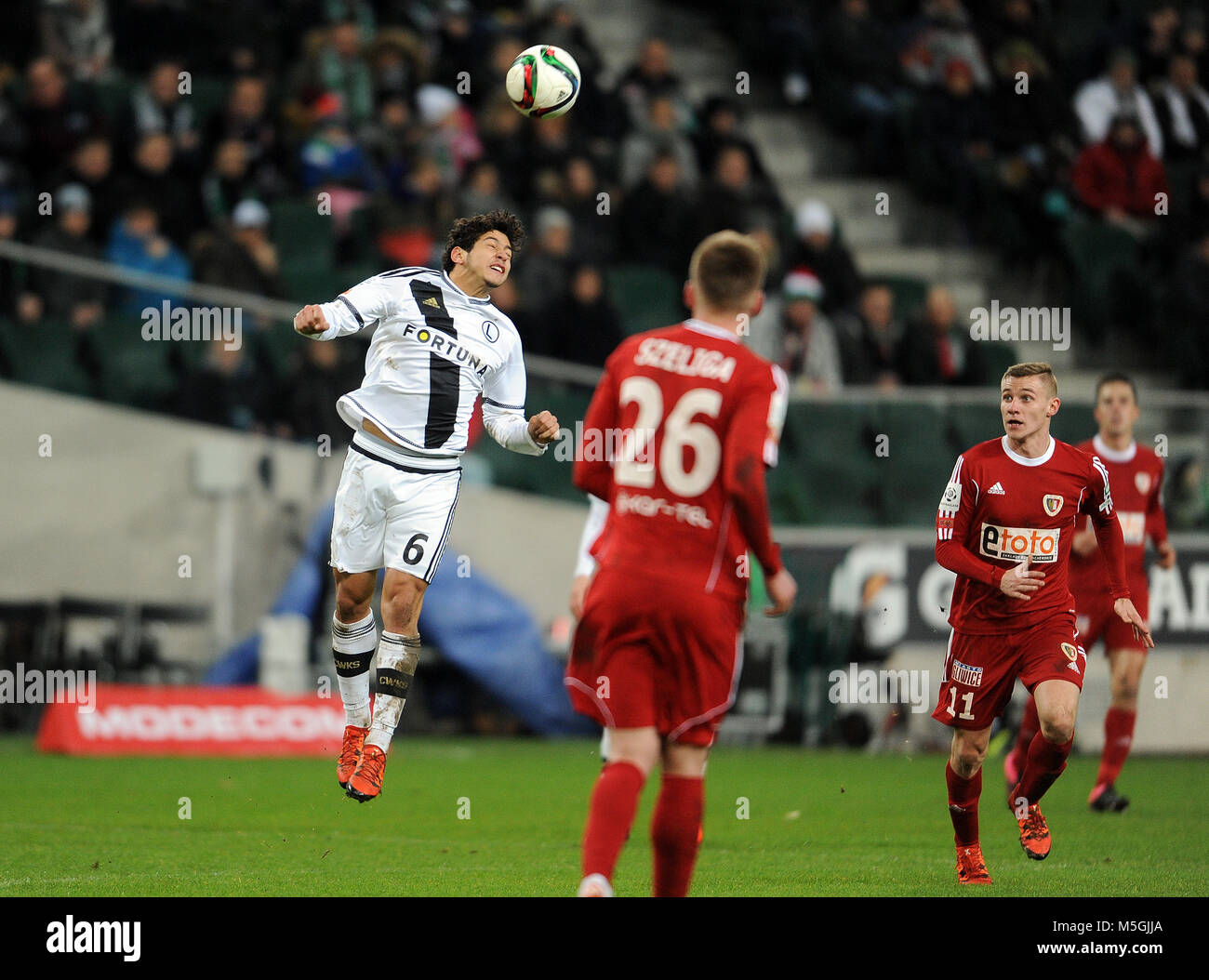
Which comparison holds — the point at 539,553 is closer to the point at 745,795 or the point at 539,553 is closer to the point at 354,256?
the point at 354,256

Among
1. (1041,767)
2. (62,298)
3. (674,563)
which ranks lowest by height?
(1041,767)

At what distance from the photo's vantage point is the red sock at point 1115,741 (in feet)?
37.6

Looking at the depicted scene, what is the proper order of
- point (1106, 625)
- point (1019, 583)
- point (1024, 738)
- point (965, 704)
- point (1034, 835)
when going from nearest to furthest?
1. point (1019, 583)
2. point (965, 704)
3. point (1034, 835)
4. point (1024, 738)
5. point (1106, 625)

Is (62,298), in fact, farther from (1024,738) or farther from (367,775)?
(1024,738)

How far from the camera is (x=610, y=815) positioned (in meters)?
5.82

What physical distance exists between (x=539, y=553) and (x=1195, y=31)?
11221 mm

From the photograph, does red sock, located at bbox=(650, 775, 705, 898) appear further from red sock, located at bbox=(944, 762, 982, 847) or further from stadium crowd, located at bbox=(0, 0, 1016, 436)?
stadium crowd, located at bbox=(0, 0, 1016, 436)

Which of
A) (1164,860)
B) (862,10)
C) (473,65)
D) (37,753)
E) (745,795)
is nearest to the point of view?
(1164,860)

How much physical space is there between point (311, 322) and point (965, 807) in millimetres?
3643

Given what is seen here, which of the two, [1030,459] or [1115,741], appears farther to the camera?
[1115,741]

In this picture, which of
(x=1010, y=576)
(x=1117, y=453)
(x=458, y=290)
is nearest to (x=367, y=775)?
(x=458, y=290)
